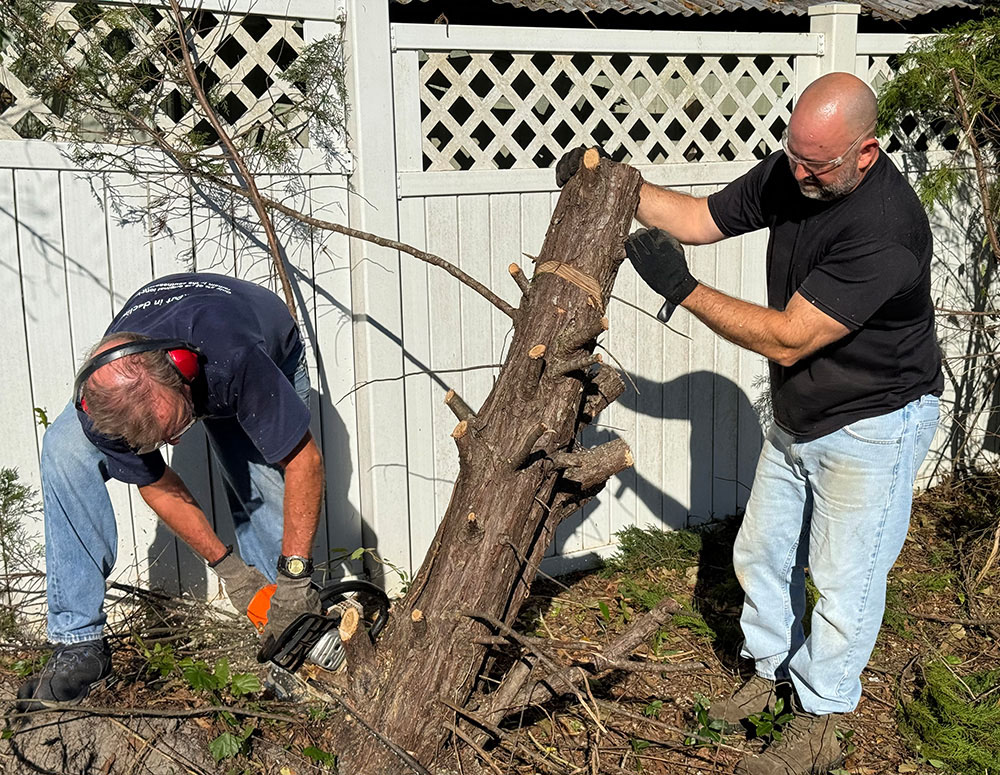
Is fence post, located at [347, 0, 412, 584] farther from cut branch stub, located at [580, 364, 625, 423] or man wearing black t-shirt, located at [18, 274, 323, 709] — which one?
cut branch stub, located at [580, 364, 625, 423]

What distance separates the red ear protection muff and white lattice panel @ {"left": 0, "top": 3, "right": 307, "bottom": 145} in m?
1.13

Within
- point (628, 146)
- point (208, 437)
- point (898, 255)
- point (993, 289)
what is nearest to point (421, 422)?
point (208, 437)

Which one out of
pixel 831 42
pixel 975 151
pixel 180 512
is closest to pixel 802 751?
pixel 180 512

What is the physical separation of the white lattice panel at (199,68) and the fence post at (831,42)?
2372 mm

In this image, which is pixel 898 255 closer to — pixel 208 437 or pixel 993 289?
pixel 208 437

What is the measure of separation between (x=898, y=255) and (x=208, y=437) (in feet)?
7.73

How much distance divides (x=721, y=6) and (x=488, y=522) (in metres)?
3.15

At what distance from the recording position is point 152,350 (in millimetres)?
2674

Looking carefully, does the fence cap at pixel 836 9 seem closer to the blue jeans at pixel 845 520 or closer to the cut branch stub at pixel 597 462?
the blue jeans at pixel 845 520

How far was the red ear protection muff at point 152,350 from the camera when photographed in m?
2.65

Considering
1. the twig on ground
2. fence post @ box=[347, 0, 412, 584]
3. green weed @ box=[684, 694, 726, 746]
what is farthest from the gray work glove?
green weed @ box=[684, 694, 726, 746]

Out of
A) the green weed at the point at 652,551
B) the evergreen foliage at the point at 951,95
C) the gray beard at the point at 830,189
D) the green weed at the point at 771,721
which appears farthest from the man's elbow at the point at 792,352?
the evergreen foliage at the point at 951,95

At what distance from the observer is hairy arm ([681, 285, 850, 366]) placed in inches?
111

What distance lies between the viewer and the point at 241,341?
292 cm
